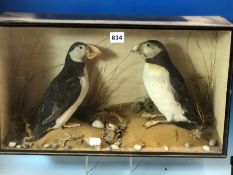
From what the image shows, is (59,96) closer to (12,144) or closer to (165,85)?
(12,144)

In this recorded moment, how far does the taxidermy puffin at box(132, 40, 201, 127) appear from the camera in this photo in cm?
126

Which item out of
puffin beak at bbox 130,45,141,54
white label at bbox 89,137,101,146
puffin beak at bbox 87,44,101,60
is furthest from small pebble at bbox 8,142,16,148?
puffin beak at bbox 130,45,141,54

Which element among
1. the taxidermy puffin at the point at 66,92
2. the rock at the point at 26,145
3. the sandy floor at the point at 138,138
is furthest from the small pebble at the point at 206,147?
the rock at the point at 26,145

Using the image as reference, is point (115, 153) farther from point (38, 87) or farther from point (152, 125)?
point (38, 87)

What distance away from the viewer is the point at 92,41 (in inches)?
48.7

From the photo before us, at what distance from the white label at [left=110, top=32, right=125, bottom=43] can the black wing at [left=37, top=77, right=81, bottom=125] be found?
169 mm

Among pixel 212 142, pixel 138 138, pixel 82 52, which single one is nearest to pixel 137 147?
pixel 138 138

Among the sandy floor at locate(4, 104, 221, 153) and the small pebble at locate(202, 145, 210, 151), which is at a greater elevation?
the sandy floor at locate(4, 104, 221, 153)

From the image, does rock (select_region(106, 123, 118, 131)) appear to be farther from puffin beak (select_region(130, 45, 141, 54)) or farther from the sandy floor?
Answer: puffin beak (select_region(130, 45, 141, 54))

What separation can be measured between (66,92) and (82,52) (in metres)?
0.13

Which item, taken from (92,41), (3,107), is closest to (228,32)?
(92,41)

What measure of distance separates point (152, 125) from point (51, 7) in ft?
1.72

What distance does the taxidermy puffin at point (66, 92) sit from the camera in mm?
1265

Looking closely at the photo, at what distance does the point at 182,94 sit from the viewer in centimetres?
128
